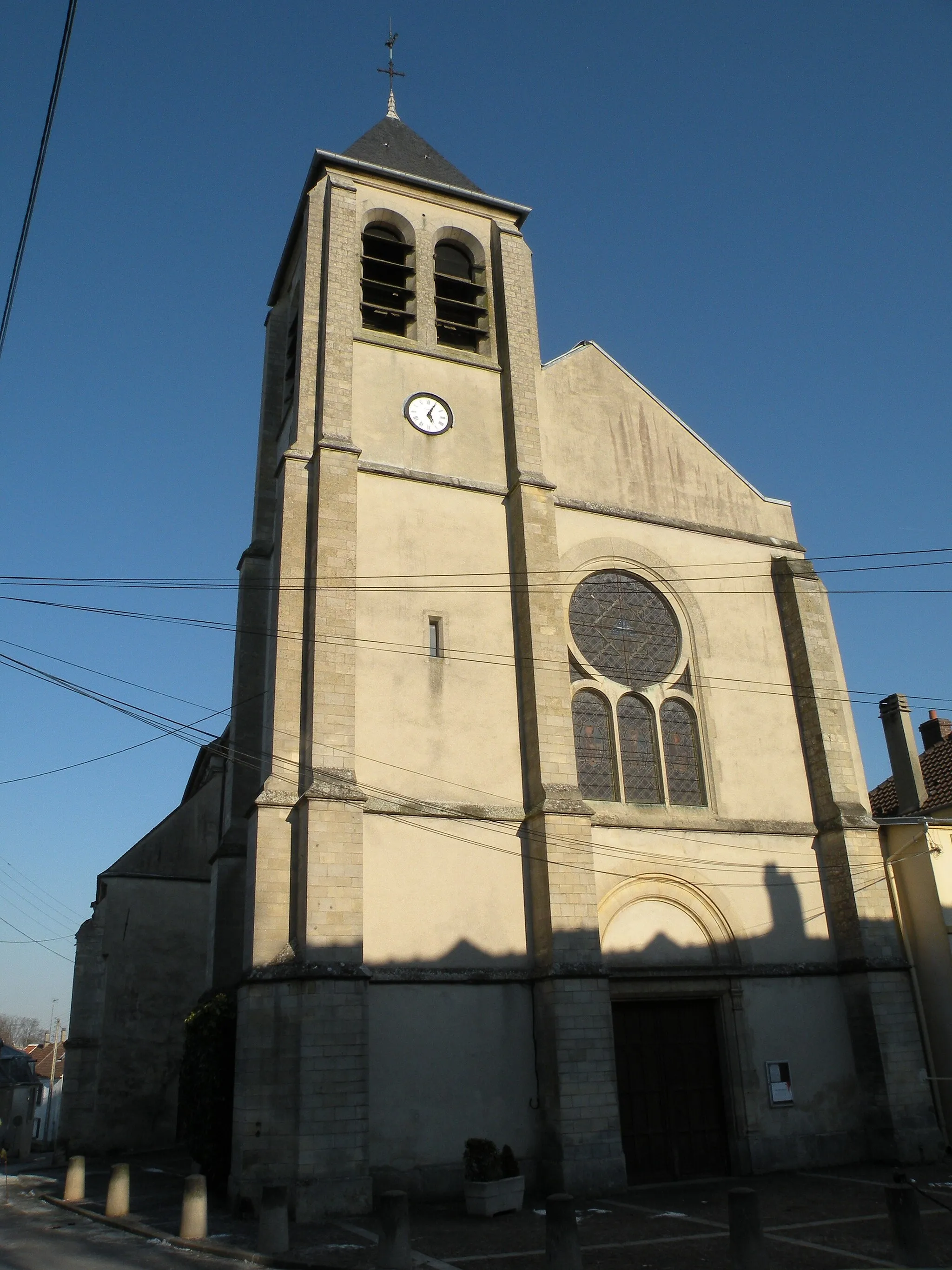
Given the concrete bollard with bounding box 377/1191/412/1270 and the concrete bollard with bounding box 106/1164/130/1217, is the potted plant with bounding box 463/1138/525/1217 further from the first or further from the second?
the concrete bollard with bounding box 106/1164/130/1217

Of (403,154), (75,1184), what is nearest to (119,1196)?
(75,1184)

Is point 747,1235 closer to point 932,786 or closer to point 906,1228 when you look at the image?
point 906,1228

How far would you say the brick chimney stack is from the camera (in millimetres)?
17281

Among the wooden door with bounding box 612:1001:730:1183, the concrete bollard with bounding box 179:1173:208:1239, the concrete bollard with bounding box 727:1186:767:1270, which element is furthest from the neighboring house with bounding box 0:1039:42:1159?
the concrete bollard with bounding box 727:1186:767:1270

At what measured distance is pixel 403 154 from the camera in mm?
20016

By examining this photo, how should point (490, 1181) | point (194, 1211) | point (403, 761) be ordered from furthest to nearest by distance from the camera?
1. point (403, 761)
2. point (490, 1181)
3. point (194, 1211)

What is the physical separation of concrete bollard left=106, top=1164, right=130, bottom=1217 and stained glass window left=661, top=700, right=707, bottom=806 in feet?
29.9

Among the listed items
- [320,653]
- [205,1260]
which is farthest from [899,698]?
[205,1260]

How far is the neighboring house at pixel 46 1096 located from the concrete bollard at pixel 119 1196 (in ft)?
71.2

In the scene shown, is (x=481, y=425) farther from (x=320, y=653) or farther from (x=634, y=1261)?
(x=634, y=1261)

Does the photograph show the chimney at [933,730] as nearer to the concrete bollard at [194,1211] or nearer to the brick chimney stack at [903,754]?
the brick chimney stack at [903,754]

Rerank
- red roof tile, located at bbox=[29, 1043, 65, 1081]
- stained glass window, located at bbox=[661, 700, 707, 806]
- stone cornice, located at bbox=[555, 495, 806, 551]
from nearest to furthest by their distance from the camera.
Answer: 1. stained glass window, located at bbox=[661, 700, 707, 806]
2. stone cornice, located at bbox=[555, 495, 806, 551]
3. red roof tile, located at bbox=[29, 1043, 65, 1081]

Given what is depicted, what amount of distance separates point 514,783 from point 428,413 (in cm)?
660

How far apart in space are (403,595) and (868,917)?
8766mm
